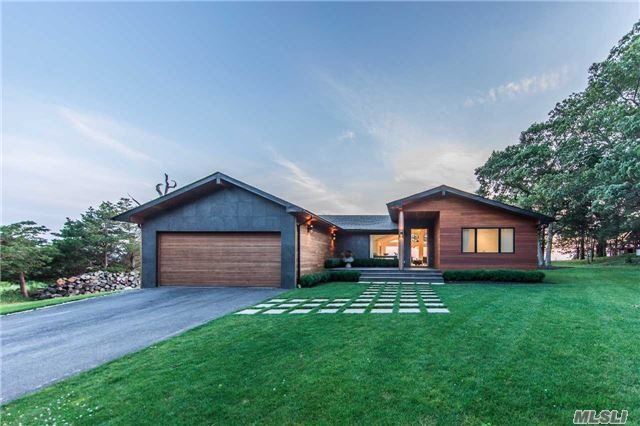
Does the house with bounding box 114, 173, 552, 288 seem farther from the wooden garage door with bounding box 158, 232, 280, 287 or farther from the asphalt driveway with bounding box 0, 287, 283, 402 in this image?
the asphalt driveway with bounding box 0, 287, 283, 402

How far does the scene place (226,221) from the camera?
38.7 ft

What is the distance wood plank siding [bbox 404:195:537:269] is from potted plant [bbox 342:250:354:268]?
15.2ft

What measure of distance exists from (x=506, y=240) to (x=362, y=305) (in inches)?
368

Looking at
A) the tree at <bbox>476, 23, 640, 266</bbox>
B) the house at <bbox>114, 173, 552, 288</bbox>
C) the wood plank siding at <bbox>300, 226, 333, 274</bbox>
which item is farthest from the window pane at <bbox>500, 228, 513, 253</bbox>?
the wood plank siding at <bbox>300, 226, 333, 274</bbox>

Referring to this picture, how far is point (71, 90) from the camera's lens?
446 inches

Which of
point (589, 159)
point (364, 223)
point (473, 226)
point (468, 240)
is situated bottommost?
point (468, 240)

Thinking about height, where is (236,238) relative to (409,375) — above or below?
above

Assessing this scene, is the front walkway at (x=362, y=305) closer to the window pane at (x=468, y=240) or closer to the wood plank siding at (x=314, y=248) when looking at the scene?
the wood plank siding at (x=314, y=248)

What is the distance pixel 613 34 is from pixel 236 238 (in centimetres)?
1902

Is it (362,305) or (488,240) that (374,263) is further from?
(362,305)

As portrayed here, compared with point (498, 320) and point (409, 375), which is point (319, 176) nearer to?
point (498, 320)

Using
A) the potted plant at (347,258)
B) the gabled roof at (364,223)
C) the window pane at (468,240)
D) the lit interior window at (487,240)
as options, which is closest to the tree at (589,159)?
the lit interior window at (487,240)

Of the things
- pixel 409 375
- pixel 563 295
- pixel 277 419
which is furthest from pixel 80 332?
pixel 563 295

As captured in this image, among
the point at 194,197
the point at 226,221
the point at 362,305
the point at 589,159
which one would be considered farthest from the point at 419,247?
the point at 194,197
